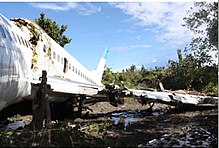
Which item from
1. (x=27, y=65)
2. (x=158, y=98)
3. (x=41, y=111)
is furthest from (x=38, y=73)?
(x=41, y=111)

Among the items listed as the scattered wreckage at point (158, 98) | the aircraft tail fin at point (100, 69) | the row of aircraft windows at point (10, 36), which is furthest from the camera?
the aircraft tail fin at point (100, 69)

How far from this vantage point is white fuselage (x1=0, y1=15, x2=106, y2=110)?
8961 millimetres

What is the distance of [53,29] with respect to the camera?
3266 centimetres

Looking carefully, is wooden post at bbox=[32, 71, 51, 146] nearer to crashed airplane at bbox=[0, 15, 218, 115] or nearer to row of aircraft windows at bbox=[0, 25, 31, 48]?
crashed airplane at bbox=[0, 15, 218, 115]

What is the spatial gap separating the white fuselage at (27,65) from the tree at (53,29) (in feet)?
44.9

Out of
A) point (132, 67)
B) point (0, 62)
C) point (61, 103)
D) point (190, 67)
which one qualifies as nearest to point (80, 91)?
point (61, 103)

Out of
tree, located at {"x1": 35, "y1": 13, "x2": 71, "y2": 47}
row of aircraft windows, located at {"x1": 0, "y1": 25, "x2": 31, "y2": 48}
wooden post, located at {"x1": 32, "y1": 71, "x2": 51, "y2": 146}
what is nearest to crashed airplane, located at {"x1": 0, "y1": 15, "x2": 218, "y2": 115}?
row of aircraft windows, located at {"x1": 0, "y1": 25, "x2": 31, "y2": 48}

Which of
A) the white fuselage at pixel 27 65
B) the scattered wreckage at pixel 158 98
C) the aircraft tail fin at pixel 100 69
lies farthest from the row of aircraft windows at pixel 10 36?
the aircraft tail fin at pixel 100 69

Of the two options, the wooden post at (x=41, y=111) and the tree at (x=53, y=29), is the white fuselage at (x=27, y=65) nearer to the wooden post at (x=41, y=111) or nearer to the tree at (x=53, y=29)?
the wooden post at (x=41, y=111)

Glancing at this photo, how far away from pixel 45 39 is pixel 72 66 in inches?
164

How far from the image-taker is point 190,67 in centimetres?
1352

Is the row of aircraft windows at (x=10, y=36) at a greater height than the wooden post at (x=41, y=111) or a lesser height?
greater

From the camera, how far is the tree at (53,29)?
105 feet

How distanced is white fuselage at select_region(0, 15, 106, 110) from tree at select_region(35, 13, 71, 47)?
1367cm
